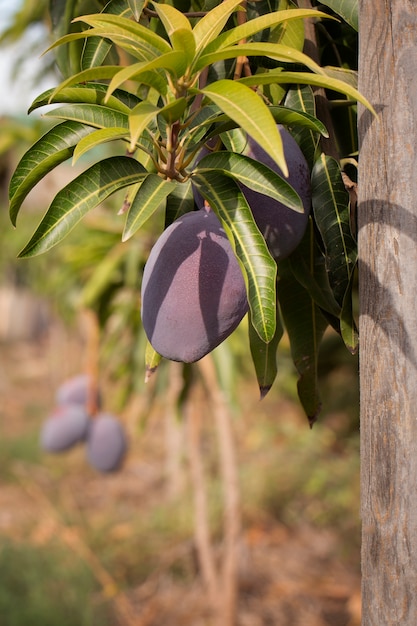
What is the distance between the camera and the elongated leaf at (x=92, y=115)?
545 mm

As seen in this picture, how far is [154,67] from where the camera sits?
475 millimetres

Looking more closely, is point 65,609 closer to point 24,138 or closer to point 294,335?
point 24,138

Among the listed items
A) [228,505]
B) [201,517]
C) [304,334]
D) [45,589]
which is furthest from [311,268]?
[45,589]

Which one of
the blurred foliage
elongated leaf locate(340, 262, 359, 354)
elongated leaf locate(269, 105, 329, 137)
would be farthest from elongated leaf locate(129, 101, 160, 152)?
the blurred foliage

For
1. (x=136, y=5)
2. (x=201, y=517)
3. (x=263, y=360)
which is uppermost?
(x=136, y=5)

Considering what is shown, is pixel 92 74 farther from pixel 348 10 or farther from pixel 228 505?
pixel 228 505

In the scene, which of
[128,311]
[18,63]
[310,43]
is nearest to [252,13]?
[310,43]

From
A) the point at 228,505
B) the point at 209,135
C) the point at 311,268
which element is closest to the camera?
the point at 209,135

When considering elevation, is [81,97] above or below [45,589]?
above

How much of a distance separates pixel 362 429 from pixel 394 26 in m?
0.31

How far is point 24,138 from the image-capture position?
7.19 ft

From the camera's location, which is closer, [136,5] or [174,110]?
[174,110]

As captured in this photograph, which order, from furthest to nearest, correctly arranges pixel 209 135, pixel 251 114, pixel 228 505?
pixel 228 505 < pixel 209 135 < pixel 251 114

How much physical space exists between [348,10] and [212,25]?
0.53 ft
